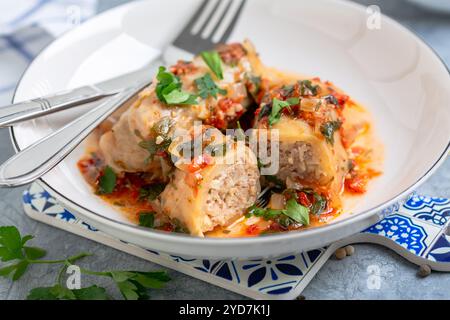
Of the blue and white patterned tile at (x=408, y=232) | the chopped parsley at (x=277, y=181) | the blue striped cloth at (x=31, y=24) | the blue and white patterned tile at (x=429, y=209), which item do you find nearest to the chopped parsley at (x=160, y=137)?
the chopped parsley at (x=277, y=181)

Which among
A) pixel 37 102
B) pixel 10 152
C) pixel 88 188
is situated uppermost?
pixel 37 102

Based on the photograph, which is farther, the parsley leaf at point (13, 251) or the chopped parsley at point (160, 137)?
the chopped parsley at point (160, 137)

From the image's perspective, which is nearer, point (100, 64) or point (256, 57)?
point (256, 57)

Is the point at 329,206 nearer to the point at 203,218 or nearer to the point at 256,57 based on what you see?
the point at 203,218

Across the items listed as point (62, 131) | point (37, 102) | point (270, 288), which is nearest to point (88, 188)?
point (62, 131)

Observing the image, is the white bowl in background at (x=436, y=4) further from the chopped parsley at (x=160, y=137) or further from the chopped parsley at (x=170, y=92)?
the chopped parsley at (x=160, y=137)

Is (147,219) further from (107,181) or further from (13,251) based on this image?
(13,251)

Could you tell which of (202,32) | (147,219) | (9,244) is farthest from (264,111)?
(9,244)
